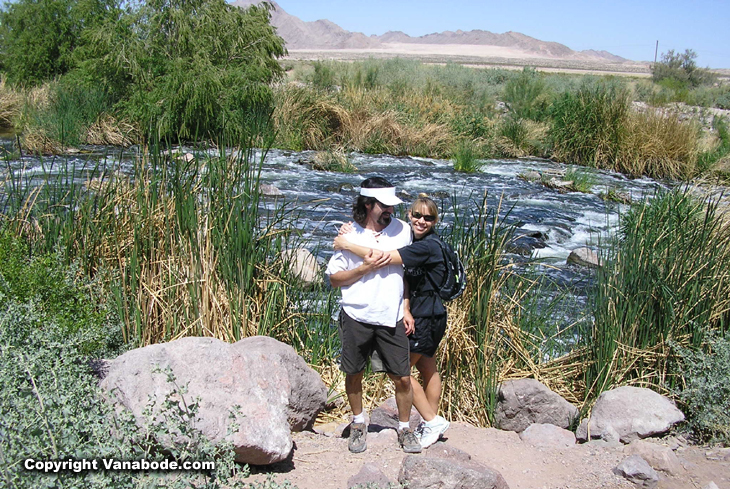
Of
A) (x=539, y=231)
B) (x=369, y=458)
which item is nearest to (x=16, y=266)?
(x=369, y=458)

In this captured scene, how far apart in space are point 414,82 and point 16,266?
59.4 feet

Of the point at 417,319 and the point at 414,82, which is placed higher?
the point at 414,82

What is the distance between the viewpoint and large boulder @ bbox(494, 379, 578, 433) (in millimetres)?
3777

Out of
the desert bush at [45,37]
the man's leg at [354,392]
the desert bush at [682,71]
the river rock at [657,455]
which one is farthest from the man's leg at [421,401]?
the desert bush at [682,71]

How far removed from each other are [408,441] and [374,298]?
0.68 metres

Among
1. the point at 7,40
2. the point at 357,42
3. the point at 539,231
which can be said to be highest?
the point at 357,42

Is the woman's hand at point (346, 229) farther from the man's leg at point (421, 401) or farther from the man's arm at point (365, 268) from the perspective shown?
the man's leg at point (421, 401)

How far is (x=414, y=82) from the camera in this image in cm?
2033

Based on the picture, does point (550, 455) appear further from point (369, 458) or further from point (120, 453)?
point (120, 453)

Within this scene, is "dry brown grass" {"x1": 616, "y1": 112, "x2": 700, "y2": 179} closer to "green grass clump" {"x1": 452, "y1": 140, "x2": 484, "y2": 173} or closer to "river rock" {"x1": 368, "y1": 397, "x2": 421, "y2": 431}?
"green grass clump" {"x1": 452, "y1": 140, "x2": 484, "y2": 173}

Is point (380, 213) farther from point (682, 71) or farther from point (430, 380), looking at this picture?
point (682, 71)

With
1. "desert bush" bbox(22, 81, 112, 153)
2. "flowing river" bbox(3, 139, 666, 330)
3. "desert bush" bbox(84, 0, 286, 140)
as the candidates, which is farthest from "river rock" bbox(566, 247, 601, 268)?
"desert bush" bbox(22, 81, 112, 153)

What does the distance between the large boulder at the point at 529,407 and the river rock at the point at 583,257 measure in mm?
4246

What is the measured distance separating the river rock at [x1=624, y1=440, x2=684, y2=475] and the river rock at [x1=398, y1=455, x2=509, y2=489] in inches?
35.9
